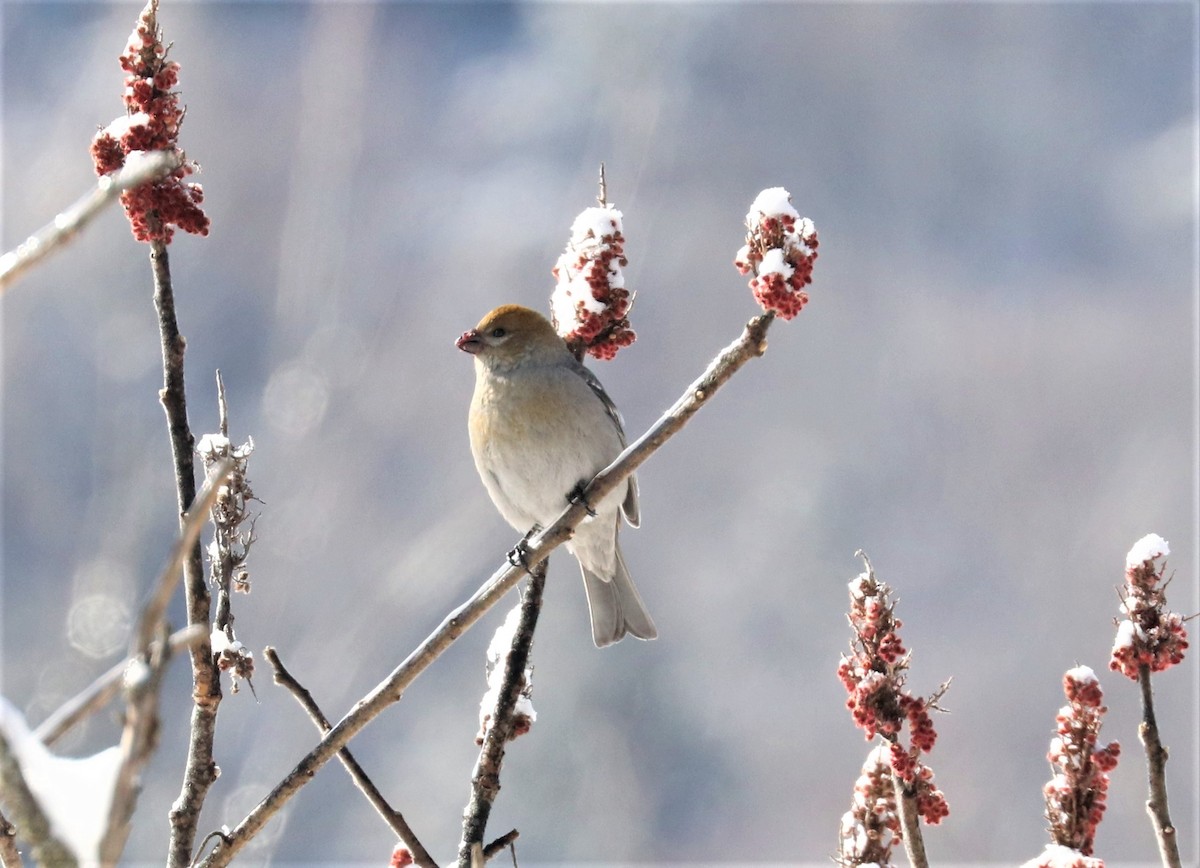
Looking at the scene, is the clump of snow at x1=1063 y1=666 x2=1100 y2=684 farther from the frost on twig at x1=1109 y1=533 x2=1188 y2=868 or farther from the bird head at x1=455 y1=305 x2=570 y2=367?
the bird head at x1=455 y1=305 x2=570 y2=367

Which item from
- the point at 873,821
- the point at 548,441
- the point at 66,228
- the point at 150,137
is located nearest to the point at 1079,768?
the point at 873,821

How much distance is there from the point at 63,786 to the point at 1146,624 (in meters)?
1.32

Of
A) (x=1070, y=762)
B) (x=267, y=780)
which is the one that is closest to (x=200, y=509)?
(x=1070, y=762)

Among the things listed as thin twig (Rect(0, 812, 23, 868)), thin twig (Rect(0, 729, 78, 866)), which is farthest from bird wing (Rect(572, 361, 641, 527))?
thin twig (Rect(0, 729, 78, 866))

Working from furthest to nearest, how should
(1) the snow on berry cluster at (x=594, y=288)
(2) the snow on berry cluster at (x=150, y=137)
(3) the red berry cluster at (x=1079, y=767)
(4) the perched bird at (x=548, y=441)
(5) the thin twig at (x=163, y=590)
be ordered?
1. (4) the perched bird at (x=548, y=441)
2. (1) the snow on berry cluster at (x=594, y=288)
3. (2) the snow on berry cluster at (x=150, y=137)
4. (3) the red berry cluster at (x=1079, y=767)
5. (5) the thin twig at (x=163, y=590)

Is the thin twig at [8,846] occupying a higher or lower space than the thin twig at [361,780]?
lower

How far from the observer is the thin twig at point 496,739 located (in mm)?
1771

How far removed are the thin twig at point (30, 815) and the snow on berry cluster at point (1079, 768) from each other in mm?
1129

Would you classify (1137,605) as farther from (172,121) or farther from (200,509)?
(172,121)

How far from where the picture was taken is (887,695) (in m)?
1.61

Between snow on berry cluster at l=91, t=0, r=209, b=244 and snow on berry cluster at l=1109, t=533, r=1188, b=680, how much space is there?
141 cm

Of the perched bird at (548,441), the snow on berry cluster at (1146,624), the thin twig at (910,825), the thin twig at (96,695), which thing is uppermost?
the perched bird at (548,441)

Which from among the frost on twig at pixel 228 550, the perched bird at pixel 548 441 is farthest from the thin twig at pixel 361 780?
the perched bird at pixel 548 441

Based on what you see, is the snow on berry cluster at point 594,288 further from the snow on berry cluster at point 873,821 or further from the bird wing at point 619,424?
the bird wing at point 619,424
